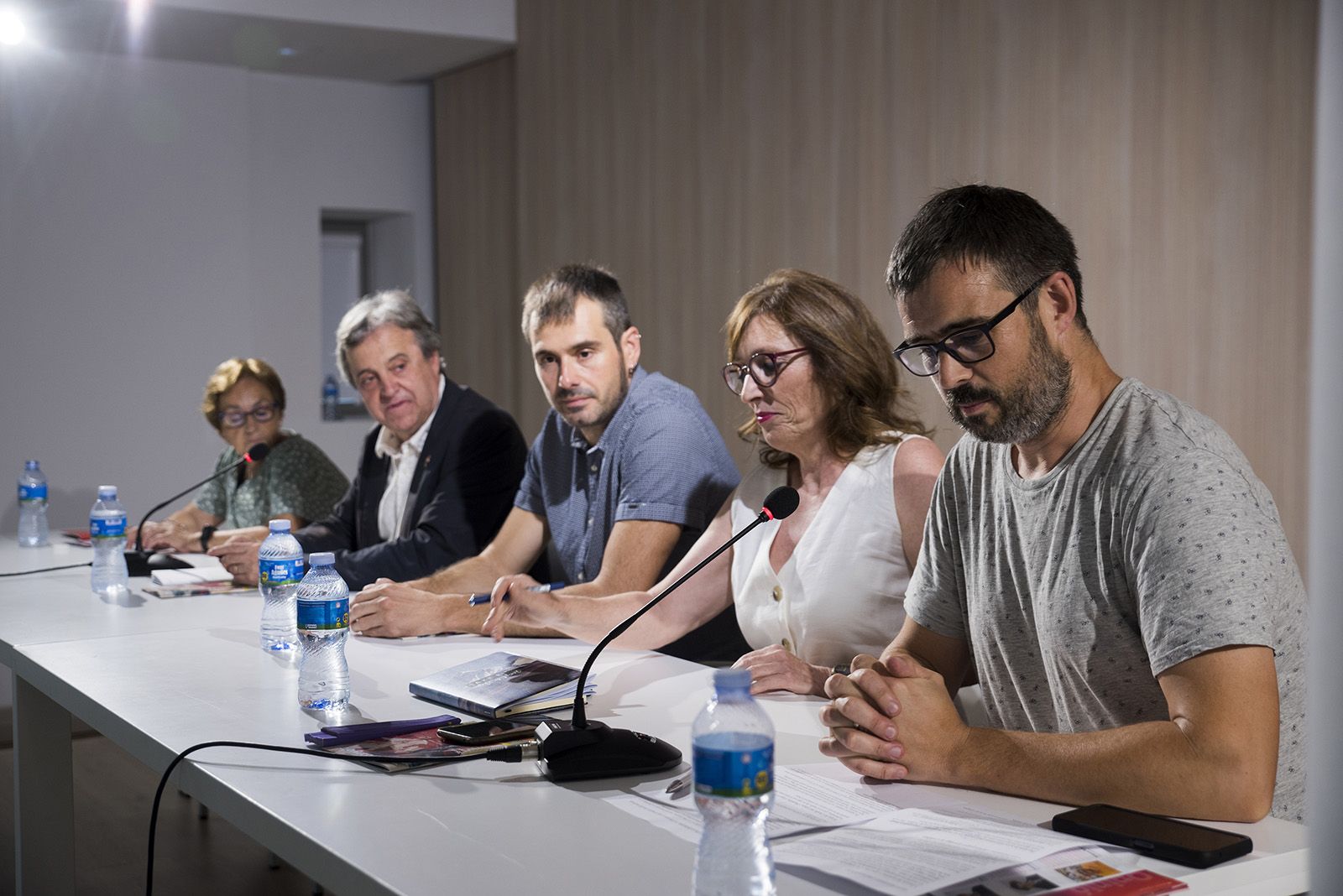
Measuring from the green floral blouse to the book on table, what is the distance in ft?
7.10

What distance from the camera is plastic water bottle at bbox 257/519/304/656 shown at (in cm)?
220

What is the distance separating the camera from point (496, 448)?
322 cm

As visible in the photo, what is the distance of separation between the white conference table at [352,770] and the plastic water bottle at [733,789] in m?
0.04

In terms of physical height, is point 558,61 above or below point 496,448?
above

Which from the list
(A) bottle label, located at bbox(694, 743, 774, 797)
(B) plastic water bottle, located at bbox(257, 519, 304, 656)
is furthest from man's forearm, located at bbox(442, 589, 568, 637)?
(A) bottle label, located at bbox(694, 743, 774, 797)

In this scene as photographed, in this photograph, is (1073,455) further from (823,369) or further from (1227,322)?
(1227,322)

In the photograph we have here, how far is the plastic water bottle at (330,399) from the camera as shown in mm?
6469

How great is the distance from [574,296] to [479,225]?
3.65 metres

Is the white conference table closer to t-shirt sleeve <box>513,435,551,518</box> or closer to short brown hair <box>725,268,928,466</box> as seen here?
short brown hair <box>725,268,928,466</box>

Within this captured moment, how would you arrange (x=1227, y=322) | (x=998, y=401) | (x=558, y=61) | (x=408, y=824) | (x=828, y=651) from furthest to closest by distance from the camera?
(x=558, y=61), (x=1227, y=322), (x=828, y=651), (x=998, y=401), (x=408, y=824)

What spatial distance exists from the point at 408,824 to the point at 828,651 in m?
0.96

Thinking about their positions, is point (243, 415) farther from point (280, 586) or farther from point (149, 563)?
point (280, 586)

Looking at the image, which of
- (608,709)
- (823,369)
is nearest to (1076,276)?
(823,369)

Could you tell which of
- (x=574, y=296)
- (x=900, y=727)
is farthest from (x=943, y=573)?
(x=574, y=296)
